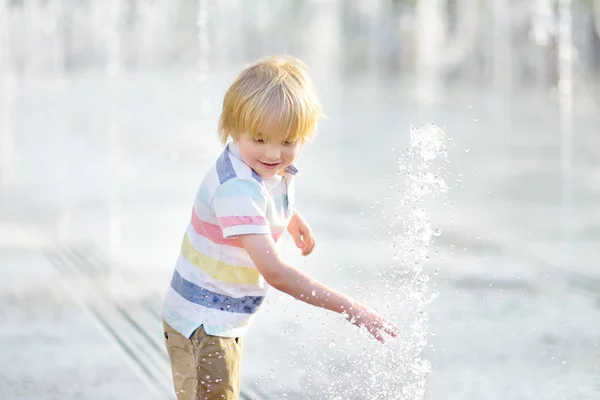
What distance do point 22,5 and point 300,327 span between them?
1934 cm

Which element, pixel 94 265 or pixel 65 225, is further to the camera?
pixel 65 225

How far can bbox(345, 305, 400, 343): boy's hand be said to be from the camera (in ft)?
9.34

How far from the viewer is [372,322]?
9.38 feet

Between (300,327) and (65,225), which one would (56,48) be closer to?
(65,225)

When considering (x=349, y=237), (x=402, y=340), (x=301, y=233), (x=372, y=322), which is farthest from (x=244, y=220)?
(x=349, y=237)

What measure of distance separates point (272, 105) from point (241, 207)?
261mm

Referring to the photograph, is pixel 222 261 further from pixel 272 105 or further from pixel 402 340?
pixel 402 340

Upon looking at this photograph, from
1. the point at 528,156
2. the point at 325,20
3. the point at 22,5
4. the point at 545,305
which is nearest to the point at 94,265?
the point at 545,305

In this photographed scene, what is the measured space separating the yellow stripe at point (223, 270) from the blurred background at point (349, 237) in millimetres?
694

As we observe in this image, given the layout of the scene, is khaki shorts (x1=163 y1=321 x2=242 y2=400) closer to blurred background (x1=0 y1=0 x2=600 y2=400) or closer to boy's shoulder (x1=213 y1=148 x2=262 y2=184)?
boy's shoulder (x1=213 y1=148 x2=262 y2=184)

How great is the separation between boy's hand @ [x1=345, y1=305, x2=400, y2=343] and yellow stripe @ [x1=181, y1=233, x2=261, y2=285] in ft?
1.06

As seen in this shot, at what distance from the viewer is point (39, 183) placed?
27.4 ft

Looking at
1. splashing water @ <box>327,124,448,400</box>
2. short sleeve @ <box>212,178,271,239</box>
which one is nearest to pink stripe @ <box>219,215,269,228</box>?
short sleeve @ <box>212,178,271,239</box>

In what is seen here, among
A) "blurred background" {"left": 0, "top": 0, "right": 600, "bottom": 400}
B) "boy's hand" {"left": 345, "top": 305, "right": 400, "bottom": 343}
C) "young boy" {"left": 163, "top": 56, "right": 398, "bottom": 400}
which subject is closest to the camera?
"boy's hand" {"left": 345, "top": 305, "right": 400, "bottom": 343}
